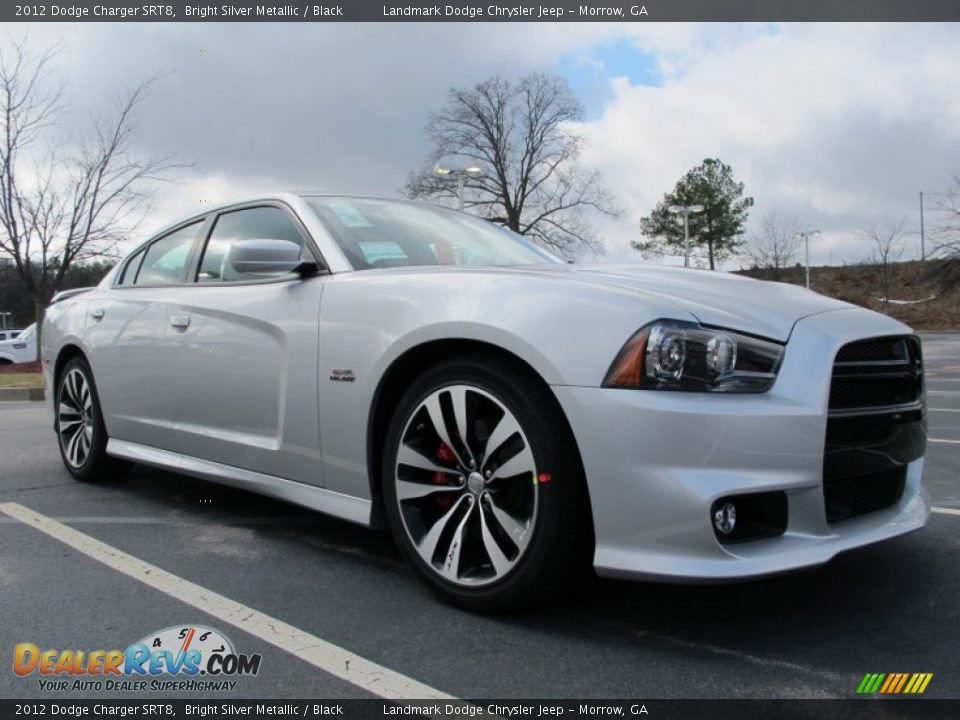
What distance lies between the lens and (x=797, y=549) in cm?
225

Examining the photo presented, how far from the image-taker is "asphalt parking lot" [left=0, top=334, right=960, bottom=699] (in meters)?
2.16

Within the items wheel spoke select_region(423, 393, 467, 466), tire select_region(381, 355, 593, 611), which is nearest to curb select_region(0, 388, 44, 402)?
tire select_region(381, 355, 593, 611)

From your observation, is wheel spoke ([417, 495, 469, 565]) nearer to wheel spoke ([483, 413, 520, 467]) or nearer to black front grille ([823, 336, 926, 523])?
wheel spoke ([483, 413, 520, 467])

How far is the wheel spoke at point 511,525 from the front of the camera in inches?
96.1

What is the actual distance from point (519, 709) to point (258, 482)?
66.7 inches

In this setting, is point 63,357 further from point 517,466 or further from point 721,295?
point 721,295

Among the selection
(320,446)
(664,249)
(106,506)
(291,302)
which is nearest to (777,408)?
(320,446)

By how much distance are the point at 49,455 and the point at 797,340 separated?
17.1 feet

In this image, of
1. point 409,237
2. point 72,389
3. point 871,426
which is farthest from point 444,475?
point 72,389

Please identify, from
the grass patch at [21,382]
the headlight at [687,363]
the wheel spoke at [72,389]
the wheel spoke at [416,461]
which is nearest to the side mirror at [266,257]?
the wheel spoke at [416,461]

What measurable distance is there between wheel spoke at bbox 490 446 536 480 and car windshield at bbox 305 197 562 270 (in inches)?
41.9

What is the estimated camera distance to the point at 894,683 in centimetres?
212

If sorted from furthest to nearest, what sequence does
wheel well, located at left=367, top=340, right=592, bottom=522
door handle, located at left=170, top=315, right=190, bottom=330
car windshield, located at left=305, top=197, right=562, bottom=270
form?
door handle, located at left=170, top=315, right=190, bottom=330, car windshield, located at left=305, top=197, right=562, bottom=270, wheel well, located at left=367, top=340, right=592, bottom=522

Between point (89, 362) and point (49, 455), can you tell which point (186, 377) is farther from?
point (49, 455)
